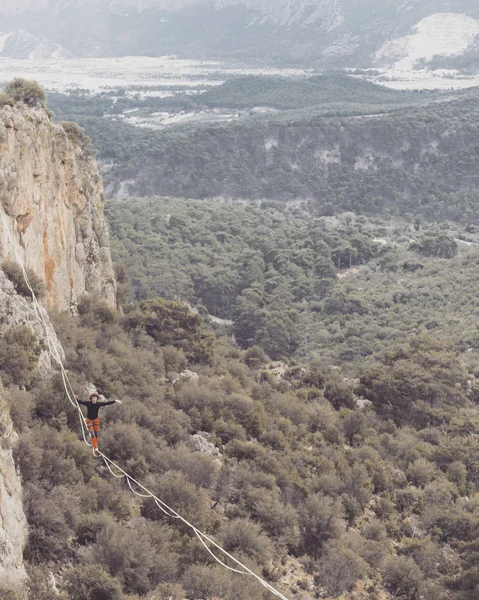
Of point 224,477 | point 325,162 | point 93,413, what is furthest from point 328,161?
point 93,413

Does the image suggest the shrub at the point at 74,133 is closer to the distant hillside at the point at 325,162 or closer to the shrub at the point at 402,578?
the shrub at the point at 402,578

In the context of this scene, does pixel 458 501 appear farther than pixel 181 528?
Yes

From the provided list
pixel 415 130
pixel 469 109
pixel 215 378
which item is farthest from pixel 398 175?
pixel 215 378

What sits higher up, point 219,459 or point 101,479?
point 101,479

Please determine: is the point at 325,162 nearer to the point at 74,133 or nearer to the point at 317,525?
the point at 74,133

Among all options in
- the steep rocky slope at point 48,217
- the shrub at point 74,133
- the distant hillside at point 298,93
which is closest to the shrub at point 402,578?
the steep rocky slope at point 48,217

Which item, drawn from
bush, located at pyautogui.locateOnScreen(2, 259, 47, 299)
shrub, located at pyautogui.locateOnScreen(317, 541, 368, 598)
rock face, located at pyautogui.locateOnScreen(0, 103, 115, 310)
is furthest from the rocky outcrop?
shrub, located at pyautogui.locateOnScreen(317, 541, 368, 598)

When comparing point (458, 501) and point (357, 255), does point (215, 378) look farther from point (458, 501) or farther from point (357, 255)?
point (357, 255)
